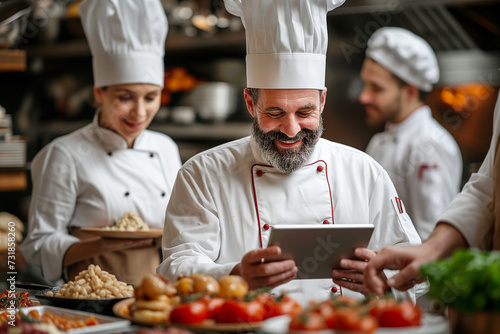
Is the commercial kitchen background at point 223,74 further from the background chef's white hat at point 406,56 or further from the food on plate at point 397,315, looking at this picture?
the food on plate at point 397,315

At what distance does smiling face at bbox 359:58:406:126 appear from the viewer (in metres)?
4.57

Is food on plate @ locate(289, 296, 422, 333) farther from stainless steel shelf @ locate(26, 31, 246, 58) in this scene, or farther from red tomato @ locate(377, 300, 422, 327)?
stainless steel shelf @ locate(26, 31, 246, 58)

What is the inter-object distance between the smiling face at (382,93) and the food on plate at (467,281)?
325 centimetres

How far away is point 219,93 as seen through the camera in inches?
193

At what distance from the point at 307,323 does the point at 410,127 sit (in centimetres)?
339

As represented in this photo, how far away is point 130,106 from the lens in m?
3.11

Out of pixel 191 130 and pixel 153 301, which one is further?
pixel 191 130

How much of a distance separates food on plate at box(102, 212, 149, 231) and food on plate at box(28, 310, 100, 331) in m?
1.21

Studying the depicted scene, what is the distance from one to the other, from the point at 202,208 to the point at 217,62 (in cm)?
306

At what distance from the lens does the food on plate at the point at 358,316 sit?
47.3 inches

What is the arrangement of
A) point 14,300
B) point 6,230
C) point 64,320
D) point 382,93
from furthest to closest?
1. point 382,93
2. point 6,230
3. point 14,300
4. point 64,320

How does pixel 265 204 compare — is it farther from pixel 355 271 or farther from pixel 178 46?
pixel 178 46

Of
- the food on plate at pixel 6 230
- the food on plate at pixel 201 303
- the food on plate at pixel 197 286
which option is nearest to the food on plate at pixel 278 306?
the food on plate at pixel 201 303

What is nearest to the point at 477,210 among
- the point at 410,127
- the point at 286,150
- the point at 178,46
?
the point at 286,150
